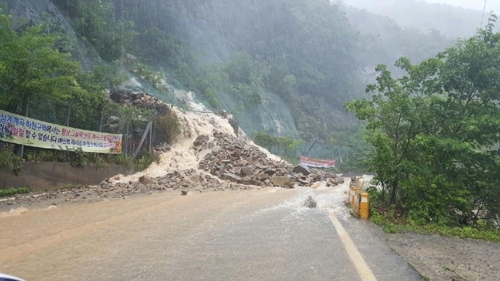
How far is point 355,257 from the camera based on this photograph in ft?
19.8

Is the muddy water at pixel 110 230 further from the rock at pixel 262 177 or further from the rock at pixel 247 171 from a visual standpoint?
the rock at pixel 247 171

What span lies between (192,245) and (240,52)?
52.6 m

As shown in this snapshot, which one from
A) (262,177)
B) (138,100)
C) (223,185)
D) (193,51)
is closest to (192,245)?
(223,185)

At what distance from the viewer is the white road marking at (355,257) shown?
5063 mm

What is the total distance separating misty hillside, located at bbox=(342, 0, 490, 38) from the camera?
156m

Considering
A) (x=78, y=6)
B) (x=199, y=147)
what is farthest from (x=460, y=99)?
(x=78, y=6)

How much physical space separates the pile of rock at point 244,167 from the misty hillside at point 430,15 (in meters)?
145

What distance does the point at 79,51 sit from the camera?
27.1 m

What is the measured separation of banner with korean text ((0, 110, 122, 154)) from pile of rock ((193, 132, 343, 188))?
558cm

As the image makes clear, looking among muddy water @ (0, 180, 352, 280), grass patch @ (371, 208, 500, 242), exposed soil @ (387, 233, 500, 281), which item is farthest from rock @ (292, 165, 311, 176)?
exposed soil @ (387, 233, 500, 281)

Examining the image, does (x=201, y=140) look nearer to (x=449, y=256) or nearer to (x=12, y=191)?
(x=12, y=191)

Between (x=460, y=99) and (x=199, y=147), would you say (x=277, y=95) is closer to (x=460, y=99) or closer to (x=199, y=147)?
(x=199, y=147)

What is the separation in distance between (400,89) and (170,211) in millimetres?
7005

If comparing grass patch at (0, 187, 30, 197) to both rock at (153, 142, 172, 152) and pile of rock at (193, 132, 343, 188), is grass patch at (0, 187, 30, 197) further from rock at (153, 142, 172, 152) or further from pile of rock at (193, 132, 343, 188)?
pile of rock at (193, 132, 343, 188)
